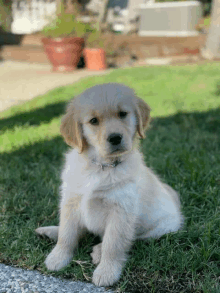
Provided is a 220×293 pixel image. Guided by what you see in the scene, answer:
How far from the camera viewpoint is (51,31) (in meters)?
10.4

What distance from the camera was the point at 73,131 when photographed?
2.20 metres

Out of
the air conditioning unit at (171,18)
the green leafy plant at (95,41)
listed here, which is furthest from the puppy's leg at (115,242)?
the air conditioning unit at (171,18)

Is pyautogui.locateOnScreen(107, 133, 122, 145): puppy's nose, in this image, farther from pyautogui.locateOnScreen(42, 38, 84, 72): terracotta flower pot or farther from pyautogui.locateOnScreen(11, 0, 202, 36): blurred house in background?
pyautogui.locateOnScreen(11, 0, 202, 36): blurred house in background

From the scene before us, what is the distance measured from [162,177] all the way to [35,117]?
2869 mm

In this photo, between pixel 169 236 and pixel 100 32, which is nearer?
pixel 169 236

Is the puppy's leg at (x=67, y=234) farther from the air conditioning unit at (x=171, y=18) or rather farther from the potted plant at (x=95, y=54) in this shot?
the air conditioning unit at (x=171, y=18)

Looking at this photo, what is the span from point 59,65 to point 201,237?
877 cm

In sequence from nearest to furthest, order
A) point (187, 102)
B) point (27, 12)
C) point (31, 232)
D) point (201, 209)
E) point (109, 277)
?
point (109, 277), point (31, 232), point (201, 209), point (187, 102), point (27, 12)

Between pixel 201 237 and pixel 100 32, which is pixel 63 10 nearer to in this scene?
pixel 100 32

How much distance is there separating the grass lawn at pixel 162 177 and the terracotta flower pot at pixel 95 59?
429cm

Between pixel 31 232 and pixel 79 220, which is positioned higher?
pixel 79 220

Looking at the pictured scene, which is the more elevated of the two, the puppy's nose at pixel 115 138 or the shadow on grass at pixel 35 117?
the puppy's nose at pixel 115 138

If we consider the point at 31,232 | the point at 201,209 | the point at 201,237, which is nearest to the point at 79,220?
the point at 31,232

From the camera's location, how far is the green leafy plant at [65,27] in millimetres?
10305
